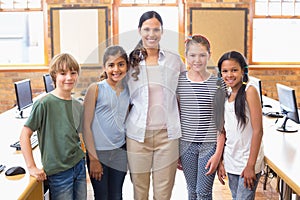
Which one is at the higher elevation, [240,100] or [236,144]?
[240,100]

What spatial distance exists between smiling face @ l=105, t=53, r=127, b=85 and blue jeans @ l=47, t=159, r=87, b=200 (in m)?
0.52

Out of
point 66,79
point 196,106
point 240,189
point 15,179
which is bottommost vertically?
point 240,189

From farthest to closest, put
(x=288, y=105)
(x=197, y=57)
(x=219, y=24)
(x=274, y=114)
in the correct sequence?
1. (x=219, y=24)
2. (x=274, y=114)
3. (x=288, y=105)
4. (x=197, y=57)

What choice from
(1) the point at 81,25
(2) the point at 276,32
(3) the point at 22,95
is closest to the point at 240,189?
(3) the point at 22,95

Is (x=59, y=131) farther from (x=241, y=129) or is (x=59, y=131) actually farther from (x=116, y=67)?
(x=241, y=129)

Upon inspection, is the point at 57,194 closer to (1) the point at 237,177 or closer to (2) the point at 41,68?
(1) the point at 237,177

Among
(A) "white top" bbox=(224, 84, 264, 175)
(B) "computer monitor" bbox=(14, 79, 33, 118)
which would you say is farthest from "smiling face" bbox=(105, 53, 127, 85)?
(B) "computer monitor" bbox=(14, 79, 33, 118)

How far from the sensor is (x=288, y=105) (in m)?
3.01

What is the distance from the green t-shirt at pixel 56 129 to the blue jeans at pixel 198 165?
0.59 meters

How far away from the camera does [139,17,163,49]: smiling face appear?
1900 millimetres

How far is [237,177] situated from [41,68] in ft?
13.2

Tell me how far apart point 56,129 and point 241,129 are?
96 cm

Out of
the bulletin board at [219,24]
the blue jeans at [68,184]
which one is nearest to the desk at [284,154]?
the blue jeans at [68,184]

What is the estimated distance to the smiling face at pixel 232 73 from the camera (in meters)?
2.09
